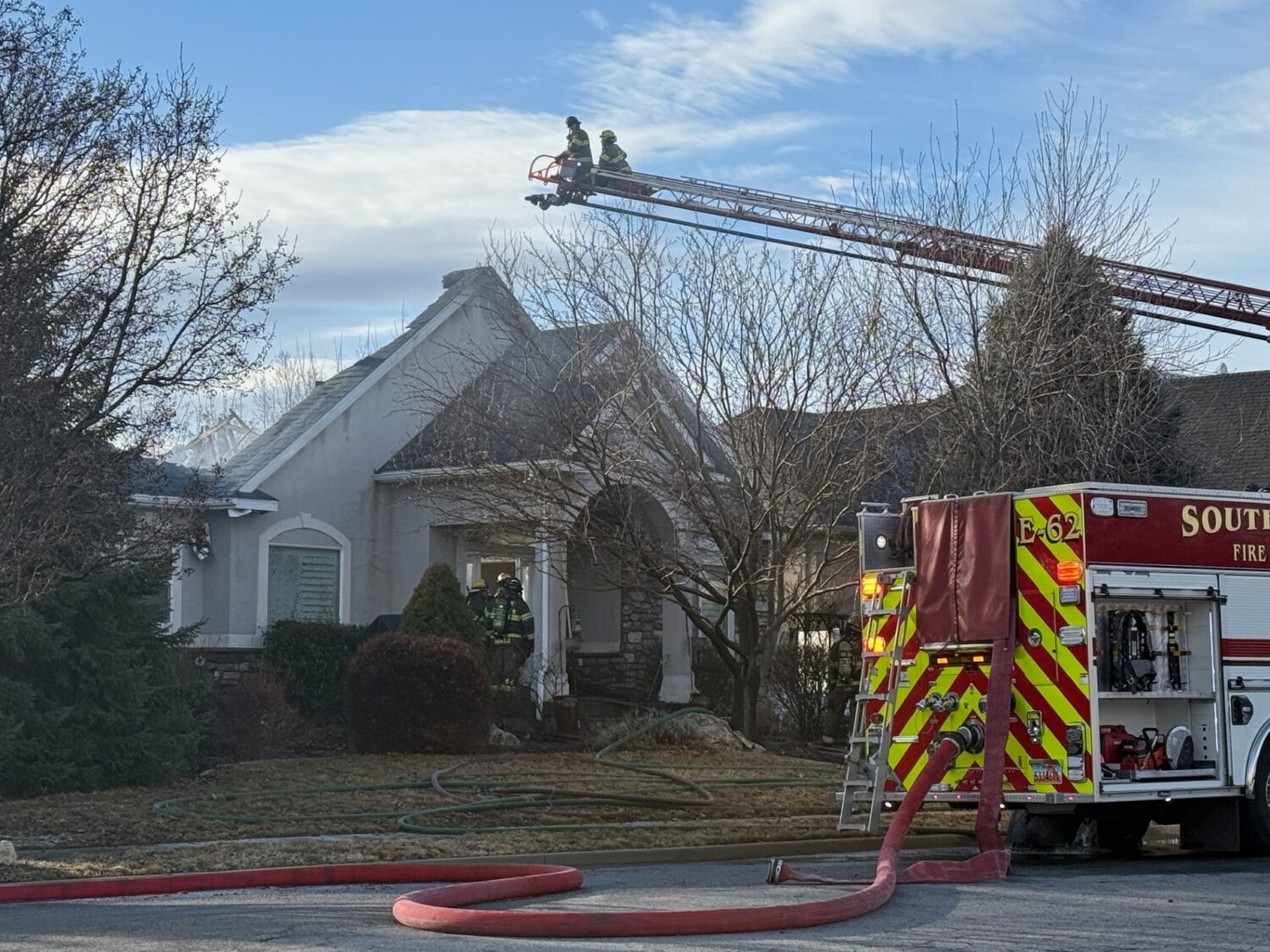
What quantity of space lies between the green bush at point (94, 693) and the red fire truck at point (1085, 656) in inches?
290

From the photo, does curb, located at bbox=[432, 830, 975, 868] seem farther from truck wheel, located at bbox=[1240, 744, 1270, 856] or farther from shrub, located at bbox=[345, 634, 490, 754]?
shrub, located at bbox=[345, 634, 490, 754]

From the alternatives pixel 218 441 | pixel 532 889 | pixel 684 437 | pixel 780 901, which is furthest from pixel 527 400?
pixel 218 441

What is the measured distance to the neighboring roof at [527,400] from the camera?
765 inches

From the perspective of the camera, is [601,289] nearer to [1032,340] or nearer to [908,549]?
[1032,340]

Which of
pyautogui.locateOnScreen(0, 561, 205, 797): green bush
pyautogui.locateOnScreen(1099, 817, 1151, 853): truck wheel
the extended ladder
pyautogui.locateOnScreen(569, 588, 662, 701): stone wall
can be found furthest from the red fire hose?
pyautogui.locateOnScreen(569, 588, 662, 701): stone wall

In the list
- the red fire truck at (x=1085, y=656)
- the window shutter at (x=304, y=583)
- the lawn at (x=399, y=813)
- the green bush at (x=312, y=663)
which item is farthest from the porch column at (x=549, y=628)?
the red fire truck at (x=1085, y=656)

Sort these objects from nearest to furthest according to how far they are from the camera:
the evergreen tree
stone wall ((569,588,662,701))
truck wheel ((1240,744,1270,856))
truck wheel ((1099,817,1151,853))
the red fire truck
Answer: the red fire truck
truck wheel ((1240,744,1270,856))
truck wheel ((1099,817,1151,853))
the evergreen tree
stone wall ((569,588,662,701))

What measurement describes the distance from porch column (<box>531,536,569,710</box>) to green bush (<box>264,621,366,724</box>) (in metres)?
2.61

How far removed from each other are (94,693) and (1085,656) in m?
9.66

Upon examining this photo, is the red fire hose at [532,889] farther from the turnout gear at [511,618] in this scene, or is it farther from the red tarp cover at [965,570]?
the turnout gear at [511,618]

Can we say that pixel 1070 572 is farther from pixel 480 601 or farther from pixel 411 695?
pixel 480 601

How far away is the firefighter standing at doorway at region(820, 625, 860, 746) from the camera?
71.0ft

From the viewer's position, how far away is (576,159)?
1030 inches

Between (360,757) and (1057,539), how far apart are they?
9.12 m
